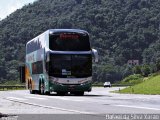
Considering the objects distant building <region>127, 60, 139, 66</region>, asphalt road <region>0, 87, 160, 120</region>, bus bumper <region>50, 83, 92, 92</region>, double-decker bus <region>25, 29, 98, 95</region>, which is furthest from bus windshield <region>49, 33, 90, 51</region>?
distant building <region>127, 60, 139, 66</region>

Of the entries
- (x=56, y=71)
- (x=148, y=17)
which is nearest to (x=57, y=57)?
(x=56, y=71)

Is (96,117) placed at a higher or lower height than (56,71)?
lower

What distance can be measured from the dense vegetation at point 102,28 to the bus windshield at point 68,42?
10213cm

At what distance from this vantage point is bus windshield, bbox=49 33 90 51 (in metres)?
35.0

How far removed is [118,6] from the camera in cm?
18550

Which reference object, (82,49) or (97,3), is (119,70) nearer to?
(97,3)

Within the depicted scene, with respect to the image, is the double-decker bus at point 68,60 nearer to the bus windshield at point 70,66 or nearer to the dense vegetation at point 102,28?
the bus windshield at point 70,66

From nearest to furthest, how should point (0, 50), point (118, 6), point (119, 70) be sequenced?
point (0, 50), point (119, 70), point (118, 6)

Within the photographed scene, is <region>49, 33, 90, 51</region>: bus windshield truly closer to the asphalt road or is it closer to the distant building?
the asphalt road

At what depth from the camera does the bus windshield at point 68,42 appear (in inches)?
1379

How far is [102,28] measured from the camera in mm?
176000

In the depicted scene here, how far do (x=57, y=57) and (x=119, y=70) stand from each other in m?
122

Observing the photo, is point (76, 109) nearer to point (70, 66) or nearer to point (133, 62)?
point (70, 66)

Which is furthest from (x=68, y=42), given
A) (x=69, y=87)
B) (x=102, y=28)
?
(x=102, y=28)
